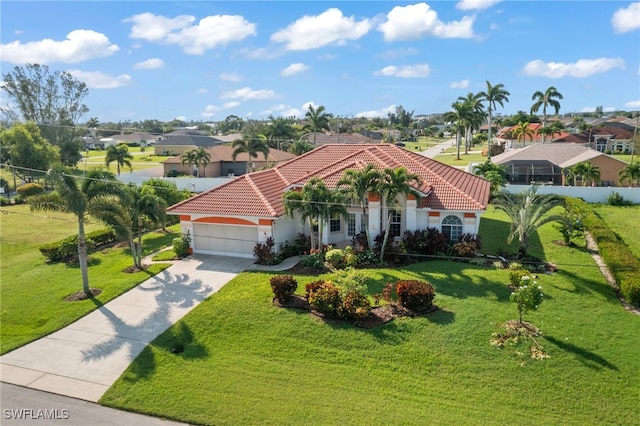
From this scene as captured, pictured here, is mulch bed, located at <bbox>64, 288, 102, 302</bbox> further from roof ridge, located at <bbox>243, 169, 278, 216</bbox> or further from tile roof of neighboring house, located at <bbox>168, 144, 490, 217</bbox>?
roof ridge, located at <bbox>243, 169, 278, 216</bbox>

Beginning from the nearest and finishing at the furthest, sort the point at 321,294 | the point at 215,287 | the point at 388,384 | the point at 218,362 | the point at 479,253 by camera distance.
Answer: the point at 388,384
the point at 218,362
the point at 321,294
the point at 215,287
the point at 479,253

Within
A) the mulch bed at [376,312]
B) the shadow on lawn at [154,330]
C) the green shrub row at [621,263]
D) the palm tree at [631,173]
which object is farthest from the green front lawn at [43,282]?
the palm tree at [631,173]

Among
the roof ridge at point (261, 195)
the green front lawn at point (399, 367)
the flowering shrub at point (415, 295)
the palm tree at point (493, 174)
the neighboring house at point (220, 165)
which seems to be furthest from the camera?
the neighboring house at point (220, 165)

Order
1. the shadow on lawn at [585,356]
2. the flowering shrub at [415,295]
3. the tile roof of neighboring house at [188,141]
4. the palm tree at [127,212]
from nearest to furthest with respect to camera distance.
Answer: the shadow on lawn at [585,356]
the flowering shrub at [415,295]
the palm tree at [127,212]
the tile roof of neighboring house at [188,141]

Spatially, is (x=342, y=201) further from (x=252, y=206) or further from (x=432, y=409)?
(x=432, y=409)

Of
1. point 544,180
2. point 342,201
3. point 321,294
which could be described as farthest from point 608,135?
point 321,294

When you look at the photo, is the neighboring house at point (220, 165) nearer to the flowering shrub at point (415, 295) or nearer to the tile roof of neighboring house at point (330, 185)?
the tile roof of neighboring house at point (330, 185)

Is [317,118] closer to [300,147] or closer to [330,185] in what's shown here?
[300,147]
